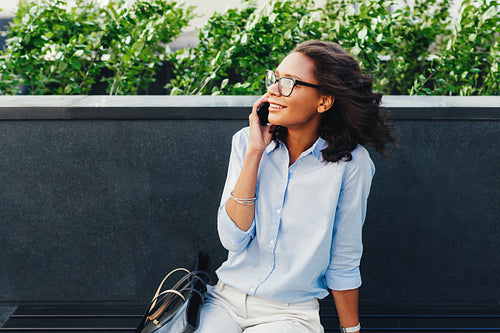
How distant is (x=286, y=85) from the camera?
198 cm

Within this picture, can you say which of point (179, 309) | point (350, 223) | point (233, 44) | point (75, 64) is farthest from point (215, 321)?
point (75, 64)

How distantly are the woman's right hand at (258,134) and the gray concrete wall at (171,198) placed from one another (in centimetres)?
70

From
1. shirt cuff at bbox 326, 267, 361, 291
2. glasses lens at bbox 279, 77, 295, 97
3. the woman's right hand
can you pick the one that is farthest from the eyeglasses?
shirt cuff at bbox 326, 267, 361, 291

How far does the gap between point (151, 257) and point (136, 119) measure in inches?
32.0

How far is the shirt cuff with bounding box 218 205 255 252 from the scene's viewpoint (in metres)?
2.02

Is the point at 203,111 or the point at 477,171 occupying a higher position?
the point at 203,111

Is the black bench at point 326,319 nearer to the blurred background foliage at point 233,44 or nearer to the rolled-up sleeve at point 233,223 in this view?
the rolled-up sleeve at point 233,223

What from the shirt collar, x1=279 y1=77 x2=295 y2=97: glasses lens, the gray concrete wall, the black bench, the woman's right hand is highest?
x1=279 y1=77 x2=295 y2=97: glasses lens

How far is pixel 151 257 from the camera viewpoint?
118 inches

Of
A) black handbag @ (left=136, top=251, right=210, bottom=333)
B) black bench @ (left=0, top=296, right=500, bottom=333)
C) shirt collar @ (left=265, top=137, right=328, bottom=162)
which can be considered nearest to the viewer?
black handbag @ (left=136, top=251, right=210, bottom=333)

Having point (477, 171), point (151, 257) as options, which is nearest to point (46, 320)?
point (151, 257)

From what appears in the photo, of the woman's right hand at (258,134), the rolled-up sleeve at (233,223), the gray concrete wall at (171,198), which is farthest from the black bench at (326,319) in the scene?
the woman's right hand at (258,134)

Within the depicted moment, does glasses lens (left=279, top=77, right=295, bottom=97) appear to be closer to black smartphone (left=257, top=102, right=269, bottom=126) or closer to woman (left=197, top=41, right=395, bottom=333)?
woman (left=197, top=41, right=395, bottom=333)

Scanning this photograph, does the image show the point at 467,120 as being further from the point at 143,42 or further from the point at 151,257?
the point at 143,42
